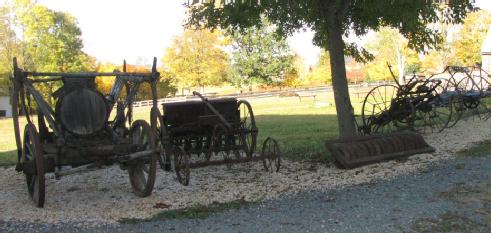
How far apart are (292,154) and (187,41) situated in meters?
44.3

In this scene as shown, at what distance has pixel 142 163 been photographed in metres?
7.32

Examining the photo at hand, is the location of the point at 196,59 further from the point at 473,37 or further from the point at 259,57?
the point at 473,37

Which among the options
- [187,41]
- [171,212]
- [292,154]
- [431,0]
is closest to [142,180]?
[171,212]

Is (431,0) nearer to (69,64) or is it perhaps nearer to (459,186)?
(459,186)

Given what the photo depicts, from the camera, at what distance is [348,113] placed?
1018cm

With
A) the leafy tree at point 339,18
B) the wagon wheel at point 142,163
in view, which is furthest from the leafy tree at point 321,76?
the wagon wheel at point 142,163

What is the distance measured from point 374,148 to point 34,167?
574 cm

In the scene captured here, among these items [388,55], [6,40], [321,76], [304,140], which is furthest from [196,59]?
[304,140]

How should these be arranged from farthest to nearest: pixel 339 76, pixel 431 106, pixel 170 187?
pixel 431 106
pixel 339 76
pixel 170 187

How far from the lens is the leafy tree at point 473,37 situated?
46812 millimetres

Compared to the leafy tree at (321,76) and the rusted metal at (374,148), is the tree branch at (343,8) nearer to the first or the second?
the rusted metal at (374,148)

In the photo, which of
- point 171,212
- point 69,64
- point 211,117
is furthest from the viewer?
point 69,64

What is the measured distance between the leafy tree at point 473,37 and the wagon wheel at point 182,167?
44640 millimetres

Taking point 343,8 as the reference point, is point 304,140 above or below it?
below
